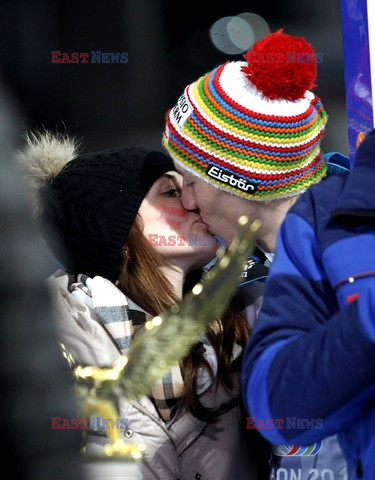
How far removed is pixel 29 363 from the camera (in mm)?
927

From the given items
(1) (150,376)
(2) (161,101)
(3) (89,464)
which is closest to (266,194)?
(1) (150,376)

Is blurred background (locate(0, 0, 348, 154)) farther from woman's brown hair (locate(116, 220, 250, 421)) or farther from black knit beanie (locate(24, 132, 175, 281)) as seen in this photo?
woman's brown hair (locate(116, 220, 250, 421))

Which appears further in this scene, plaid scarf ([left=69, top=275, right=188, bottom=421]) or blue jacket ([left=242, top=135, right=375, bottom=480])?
plaid scarf ([left=69, top=275, right=188, bottom=421])

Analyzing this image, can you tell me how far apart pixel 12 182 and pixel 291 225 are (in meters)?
0.72

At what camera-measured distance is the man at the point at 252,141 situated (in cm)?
230

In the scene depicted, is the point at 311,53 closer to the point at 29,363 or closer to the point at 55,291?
the point at 55,291

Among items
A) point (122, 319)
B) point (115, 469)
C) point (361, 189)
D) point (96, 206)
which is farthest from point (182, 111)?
point (115, 469)

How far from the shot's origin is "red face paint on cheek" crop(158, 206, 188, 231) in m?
2.37

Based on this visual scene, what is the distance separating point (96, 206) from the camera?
2373 mm

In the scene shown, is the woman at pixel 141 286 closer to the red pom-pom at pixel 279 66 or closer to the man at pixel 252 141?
the man at pixel 252 141

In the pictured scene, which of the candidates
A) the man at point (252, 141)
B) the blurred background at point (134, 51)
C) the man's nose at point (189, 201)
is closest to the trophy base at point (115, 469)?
the man at point (252, 141)

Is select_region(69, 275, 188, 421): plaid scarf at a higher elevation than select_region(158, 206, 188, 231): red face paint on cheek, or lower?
lower

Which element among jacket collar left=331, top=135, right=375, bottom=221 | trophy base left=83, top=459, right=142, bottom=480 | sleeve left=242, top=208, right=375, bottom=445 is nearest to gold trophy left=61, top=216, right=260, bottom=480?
trophy base left=83, top=459, right=142, bottom=480

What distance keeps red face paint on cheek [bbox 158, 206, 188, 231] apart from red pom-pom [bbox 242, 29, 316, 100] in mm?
382
